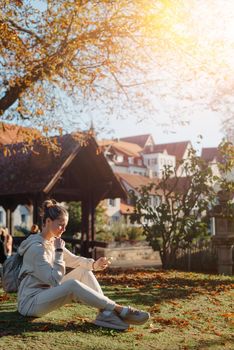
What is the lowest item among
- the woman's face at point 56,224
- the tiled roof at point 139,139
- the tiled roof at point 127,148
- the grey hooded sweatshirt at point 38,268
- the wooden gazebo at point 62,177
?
the grey hooded sweatshirt at point 38,268

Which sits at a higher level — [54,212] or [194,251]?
[54,212]

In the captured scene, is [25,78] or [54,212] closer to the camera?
[54,212]

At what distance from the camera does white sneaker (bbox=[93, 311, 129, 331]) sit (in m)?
5.55

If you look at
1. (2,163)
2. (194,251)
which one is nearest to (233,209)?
(194,251)

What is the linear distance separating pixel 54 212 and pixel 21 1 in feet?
22.9

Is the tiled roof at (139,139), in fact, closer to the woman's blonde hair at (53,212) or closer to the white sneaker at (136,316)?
the woman's blonde hair at (53,212)

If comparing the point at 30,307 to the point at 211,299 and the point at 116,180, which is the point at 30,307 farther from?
the point at 116,180

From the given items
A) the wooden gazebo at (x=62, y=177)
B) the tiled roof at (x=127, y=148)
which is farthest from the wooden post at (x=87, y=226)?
the tiled roof at (x=127, y=148)

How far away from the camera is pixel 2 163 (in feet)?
67.4

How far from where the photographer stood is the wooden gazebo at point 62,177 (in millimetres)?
17984

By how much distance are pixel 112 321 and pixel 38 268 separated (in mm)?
1046

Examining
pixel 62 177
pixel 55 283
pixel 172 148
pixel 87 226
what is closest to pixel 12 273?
pixel 55 283

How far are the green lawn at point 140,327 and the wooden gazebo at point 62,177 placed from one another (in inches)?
347

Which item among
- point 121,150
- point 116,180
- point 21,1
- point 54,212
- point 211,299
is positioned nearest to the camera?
point 54,212
